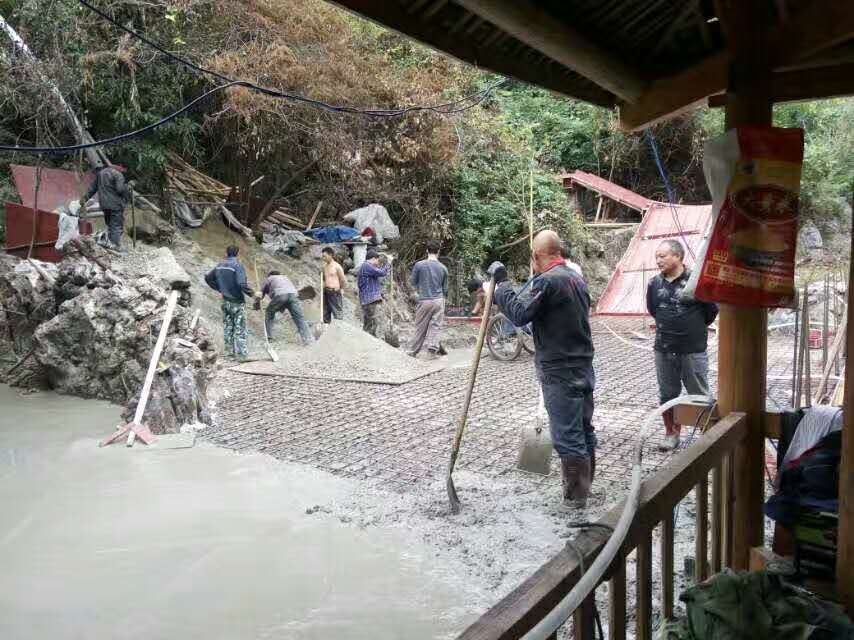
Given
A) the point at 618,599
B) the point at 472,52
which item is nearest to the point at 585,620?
the point at 618,599

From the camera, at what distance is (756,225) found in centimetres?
259

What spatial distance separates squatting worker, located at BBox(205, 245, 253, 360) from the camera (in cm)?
1041

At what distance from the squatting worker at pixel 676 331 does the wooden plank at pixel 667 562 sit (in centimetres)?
335

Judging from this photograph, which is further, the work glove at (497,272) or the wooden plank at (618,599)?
the work glove at (497,272)

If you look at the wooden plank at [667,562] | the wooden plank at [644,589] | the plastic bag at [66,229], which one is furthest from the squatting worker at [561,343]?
the plastic bag at [66,229]

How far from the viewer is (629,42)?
329 centimetres

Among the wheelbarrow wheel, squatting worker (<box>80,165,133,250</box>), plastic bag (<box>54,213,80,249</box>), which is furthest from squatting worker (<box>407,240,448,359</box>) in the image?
plastic bag (<box>54,213,80,249</box>)

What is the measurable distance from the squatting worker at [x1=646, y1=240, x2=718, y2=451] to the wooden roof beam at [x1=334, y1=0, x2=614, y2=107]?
184 centimetres

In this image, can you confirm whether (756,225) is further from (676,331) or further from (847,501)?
(676,331)

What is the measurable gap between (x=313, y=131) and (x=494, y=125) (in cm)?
471

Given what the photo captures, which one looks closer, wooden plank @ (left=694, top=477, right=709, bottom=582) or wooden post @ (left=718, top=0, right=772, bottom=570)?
wooden plank @ (left=694, top=477, right=709, bottom=582)

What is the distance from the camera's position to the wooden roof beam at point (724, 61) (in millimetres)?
2408

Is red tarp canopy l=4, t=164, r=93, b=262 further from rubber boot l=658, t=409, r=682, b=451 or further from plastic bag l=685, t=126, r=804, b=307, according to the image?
plastic bag l=685, t=126, r=804, b=307

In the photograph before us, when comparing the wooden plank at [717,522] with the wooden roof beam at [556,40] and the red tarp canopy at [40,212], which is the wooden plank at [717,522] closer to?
the wooden roof beam at [556,40]
